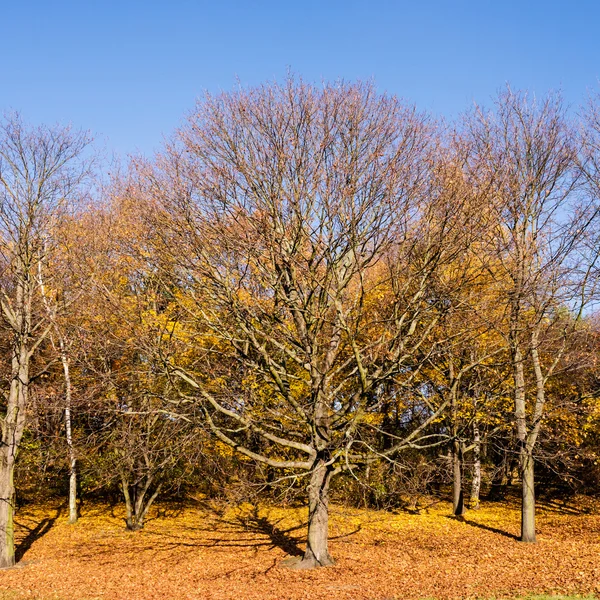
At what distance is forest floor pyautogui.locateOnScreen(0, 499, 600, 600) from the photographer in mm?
11289

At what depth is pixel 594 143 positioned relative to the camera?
1736cm

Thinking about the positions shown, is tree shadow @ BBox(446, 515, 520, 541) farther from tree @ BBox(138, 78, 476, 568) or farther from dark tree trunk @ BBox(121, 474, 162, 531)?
dark tree trunk @ BBox(121, 474, 162, 531)

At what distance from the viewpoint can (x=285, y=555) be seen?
14477 mm

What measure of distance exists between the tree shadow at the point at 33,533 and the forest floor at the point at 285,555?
4 cm

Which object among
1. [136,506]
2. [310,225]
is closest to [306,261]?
[310,225]

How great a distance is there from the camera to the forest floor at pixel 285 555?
11.3m

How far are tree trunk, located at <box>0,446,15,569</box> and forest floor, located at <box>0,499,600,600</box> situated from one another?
1.28ft

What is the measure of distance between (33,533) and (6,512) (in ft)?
16.7

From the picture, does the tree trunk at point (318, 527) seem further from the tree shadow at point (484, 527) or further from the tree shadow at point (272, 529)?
the tree shadow at point (484, 527)

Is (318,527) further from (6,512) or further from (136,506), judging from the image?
(136,506)

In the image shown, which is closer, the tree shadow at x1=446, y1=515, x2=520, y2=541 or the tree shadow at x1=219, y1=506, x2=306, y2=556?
the tree shadow at x1=219, y1=506, x2=306, y2=556

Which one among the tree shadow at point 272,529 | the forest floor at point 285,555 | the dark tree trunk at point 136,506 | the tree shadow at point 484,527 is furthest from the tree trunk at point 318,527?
the dark tree trunk at point 136,506

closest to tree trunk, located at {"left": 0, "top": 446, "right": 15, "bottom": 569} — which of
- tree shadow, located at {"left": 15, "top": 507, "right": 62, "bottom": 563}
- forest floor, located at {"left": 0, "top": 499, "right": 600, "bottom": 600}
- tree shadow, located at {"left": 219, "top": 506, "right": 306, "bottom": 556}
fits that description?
forest floor, located at {"left": 0, "top": 499, "right": 600, "bottom": 600}

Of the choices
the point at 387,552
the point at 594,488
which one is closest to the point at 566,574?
the point at 387,552
